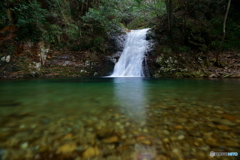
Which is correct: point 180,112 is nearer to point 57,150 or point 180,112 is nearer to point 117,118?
point 117,118

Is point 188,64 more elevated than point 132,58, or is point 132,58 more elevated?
point 132,58

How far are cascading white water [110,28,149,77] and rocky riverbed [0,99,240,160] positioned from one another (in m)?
9.51

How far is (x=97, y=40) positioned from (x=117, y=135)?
12.8m

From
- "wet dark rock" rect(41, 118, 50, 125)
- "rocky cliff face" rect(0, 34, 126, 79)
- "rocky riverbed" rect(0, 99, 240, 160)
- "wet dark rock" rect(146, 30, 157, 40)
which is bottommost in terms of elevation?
"wet dark rock" rect(41, 118, 50, 125)

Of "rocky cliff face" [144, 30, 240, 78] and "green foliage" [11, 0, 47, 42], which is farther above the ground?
"green foliage" [11, 0, 47, 42]

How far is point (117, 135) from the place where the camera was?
4.60ft

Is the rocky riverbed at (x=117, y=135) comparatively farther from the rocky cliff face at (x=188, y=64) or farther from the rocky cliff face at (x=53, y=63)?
the rocky cliff face at (x=53, y=63)

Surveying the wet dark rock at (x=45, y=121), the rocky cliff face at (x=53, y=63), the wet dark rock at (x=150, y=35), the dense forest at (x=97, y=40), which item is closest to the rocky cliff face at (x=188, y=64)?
the dense forest at (x=97, y=40)

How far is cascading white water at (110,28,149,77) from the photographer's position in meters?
11.6

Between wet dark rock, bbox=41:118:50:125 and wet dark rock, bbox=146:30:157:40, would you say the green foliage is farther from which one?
wet dark rock, bbox=41:118:50:125

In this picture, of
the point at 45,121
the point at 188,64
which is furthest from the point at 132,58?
the point at 45,121

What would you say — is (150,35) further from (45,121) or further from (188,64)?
(45,121)

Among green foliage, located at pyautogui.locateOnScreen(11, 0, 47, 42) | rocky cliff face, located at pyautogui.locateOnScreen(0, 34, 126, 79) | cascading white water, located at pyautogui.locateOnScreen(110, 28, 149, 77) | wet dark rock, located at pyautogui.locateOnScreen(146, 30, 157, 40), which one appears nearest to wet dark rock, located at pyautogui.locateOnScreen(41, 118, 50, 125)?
rocky cliff face, located at pyautogui.locateOnScreen(0, 34, 126, 79)

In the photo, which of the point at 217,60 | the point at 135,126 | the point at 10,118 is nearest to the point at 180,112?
the point at 135,126
